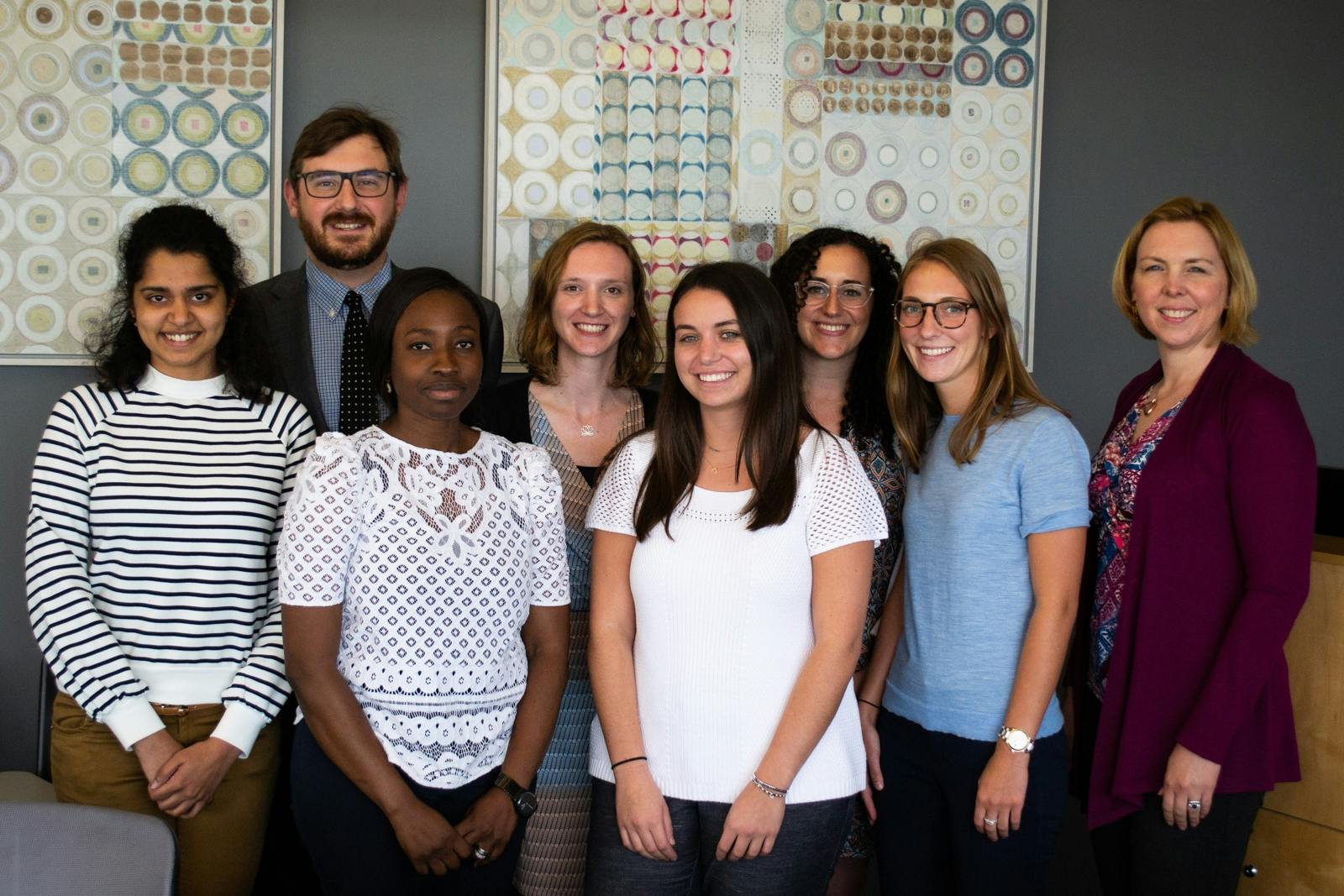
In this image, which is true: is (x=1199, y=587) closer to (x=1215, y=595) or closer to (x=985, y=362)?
(x=1215, y=595)

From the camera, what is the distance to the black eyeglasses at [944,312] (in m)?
2.07

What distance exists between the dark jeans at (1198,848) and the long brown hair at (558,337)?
1334 mm

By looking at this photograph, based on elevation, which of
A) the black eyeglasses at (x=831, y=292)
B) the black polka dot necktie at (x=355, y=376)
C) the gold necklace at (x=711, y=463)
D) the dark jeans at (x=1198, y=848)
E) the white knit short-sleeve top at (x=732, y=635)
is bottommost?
the dark jeans at (x=1198, y=848)

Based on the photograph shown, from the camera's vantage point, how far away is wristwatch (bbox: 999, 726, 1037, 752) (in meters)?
1.93

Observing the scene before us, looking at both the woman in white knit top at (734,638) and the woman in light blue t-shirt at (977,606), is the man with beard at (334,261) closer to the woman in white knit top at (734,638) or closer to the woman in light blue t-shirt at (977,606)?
the woman in white knit top at (734,638)

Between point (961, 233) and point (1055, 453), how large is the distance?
151 centimetres

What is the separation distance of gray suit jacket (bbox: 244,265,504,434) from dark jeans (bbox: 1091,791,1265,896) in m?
1.53

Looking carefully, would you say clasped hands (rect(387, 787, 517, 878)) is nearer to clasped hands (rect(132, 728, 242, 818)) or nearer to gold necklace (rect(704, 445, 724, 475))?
clasped hands (rect(132, 728, 242, 818))

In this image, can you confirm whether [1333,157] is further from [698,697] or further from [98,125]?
[98,125]

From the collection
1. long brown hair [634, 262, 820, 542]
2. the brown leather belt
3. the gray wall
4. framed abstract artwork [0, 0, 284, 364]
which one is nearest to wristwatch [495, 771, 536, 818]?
long brown hair [634, 262, 820, 542]

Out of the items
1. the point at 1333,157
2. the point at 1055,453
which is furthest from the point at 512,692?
the point at 1333,157

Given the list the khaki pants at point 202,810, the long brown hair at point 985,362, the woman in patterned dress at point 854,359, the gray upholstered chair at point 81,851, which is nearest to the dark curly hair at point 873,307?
the woman in patterned dress at point 854,359

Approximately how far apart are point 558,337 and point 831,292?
0.60 meters

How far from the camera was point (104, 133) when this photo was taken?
9.40 ft
